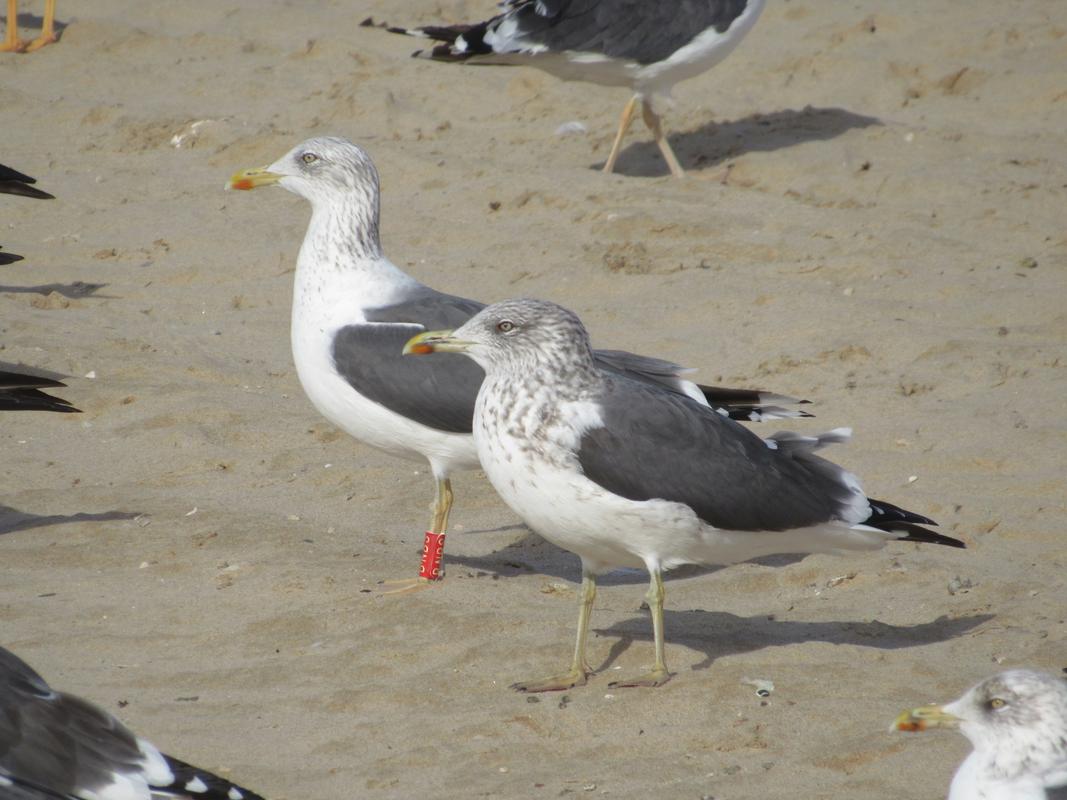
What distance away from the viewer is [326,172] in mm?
6527

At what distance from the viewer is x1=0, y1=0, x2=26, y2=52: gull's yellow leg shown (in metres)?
12.7

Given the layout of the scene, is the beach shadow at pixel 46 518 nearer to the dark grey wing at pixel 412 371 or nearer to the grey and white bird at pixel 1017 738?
the dark grey wing at pixel 412 371

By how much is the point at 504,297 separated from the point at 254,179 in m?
2.17

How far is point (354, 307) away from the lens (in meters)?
6.09

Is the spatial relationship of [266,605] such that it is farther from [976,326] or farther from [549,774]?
[976,326]

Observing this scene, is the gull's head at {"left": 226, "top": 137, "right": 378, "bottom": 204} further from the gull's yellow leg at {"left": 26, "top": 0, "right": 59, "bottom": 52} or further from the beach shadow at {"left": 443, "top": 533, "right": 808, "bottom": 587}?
the gull's yellow leg at {"left": 26, "top": 0, "right": 59, "bottom": 52}

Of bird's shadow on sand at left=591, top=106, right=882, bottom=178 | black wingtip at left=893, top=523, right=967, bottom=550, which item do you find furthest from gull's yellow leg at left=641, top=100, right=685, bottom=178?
black wingtip at left=893, top=523, right=967, bottom=550

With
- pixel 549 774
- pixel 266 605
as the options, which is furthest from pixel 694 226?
pixel 549 774

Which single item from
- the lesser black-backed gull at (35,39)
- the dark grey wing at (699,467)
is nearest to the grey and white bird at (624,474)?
the dark grey wing at (699,467)

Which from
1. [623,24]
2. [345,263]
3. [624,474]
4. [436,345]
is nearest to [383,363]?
[345,263]

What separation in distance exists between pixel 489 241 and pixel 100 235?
252 cm

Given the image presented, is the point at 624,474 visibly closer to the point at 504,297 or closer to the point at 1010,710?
the point at 1010,710

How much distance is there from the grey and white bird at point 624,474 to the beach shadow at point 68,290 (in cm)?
463

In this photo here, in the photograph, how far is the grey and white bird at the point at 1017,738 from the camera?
3480 millimetres
